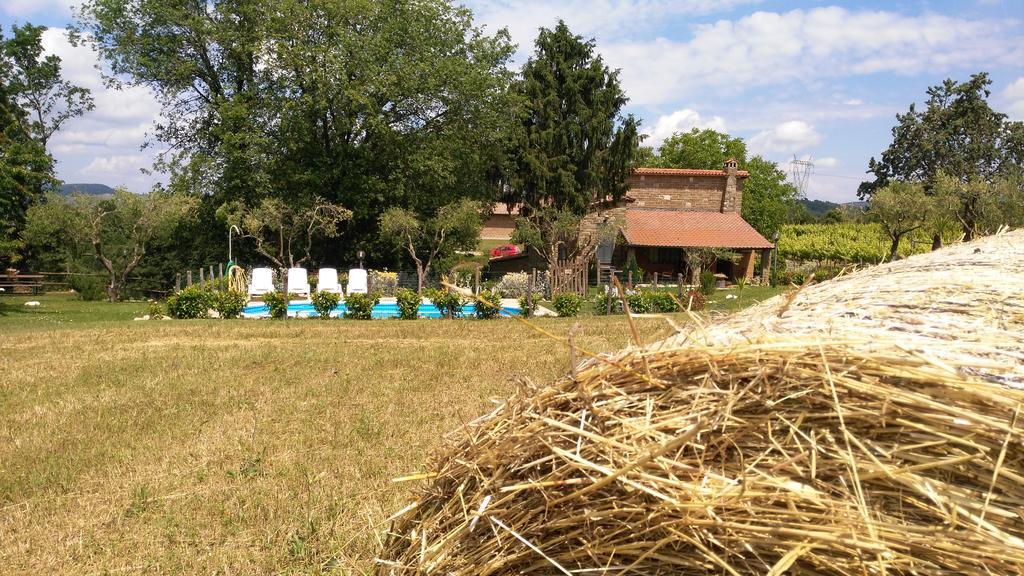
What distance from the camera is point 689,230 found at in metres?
36.7

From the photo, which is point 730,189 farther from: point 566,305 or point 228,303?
point 228,303

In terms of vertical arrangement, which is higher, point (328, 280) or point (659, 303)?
point (328, 280)

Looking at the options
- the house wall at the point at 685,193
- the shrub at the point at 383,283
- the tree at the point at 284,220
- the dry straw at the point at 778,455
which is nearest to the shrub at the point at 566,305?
the shrub at the point at 383,283

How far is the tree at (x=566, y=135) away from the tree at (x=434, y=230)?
2997 mm

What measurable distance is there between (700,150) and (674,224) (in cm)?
2235

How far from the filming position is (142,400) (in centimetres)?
747

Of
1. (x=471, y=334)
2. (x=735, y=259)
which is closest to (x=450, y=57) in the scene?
(x=735, y=259)

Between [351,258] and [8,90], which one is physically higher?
[8,90]

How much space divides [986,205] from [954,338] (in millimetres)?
33038

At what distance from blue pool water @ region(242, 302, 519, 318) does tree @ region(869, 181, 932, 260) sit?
20.1m

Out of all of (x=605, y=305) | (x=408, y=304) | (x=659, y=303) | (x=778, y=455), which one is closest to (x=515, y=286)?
(x=605, y=305)

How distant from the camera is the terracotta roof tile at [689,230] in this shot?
34.8 m

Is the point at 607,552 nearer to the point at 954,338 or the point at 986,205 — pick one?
the point at 954,338

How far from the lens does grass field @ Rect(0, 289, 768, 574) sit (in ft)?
12.5
